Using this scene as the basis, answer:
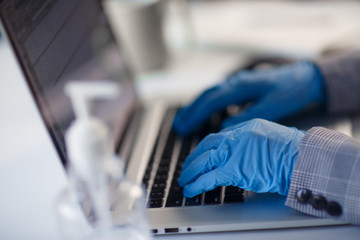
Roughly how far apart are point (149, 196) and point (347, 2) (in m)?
1.23

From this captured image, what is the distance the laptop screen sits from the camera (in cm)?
57

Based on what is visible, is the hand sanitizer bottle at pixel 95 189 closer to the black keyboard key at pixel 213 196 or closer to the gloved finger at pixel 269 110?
the black keyboard key at pixel 213 196

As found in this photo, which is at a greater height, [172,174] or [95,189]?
[95,189]

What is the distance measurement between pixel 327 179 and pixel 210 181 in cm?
17

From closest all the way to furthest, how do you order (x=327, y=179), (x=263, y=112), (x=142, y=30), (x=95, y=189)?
1. (x=95, y=189)
2. (x=327, y=179)
3. (x=263, y=112)
4. (x=142, y=30)

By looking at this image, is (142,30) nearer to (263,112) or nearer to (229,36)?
(229,36)

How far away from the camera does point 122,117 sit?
866 mm

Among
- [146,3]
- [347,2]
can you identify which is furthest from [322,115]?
[347,2]

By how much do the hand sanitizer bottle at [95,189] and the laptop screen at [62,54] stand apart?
114 millimetres

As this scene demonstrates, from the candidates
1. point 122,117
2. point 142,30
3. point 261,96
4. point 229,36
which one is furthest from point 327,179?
point 229,36

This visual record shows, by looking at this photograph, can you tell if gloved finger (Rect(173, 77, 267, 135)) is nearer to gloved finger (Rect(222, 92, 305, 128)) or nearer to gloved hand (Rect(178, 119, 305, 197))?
gloved finger (Rect(222, 92, 305, 128))

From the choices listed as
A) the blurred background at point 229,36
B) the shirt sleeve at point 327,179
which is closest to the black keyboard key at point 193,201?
the shirt sleeve at point 327,179

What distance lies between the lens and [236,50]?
121cm

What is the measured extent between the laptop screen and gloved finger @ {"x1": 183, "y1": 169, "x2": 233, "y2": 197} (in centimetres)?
21
